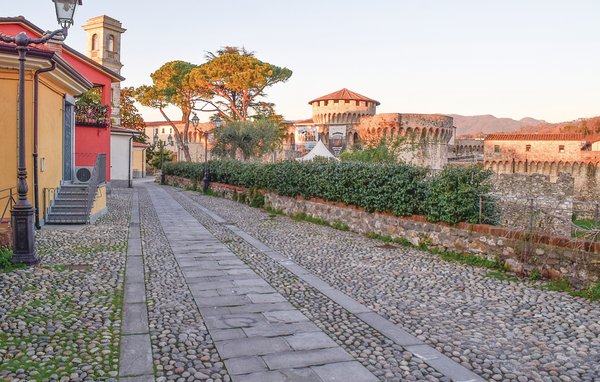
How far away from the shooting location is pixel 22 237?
23.1 ft

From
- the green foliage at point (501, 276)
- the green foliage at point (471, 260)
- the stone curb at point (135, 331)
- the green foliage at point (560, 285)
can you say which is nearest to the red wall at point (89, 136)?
the stone curb at point (135, 331)

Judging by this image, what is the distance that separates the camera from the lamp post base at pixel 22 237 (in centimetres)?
701

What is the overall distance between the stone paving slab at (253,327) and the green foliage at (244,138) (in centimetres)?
2701

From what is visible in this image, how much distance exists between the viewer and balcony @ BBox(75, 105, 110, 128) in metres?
20.0

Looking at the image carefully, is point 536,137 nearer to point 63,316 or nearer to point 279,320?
point 279,320

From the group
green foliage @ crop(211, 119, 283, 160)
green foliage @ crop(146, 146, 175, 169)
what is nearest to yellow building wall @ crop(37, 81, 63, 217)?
green foliage @ crop(211, 119, 283, 160)

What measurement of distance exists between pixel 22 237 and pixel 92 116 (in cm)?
1442

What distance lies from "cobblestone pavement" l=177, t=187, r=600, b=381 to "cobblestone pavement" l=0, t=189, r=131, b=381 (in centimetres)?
203

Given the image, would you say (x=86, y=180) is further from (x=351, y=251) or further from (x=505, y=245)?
(x=505, y=245)

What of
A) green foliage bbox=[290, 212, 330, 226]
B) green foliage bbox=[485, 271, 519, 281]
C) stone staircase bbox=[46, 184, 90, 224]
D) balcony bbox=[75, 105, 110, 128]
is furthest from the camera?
balcony bbox=[75, 105, 110, 128]

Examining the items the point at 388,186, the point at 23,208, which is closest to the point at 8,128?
the point at 23,208

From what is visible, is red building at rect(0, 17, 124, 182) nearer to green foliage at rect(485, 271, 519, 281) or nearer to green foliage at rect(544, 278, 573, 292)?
green foliage at rect(485, 271, 519, 281)

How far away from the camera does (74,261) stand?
24.6ft

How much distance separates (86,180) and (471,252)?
434 inches
